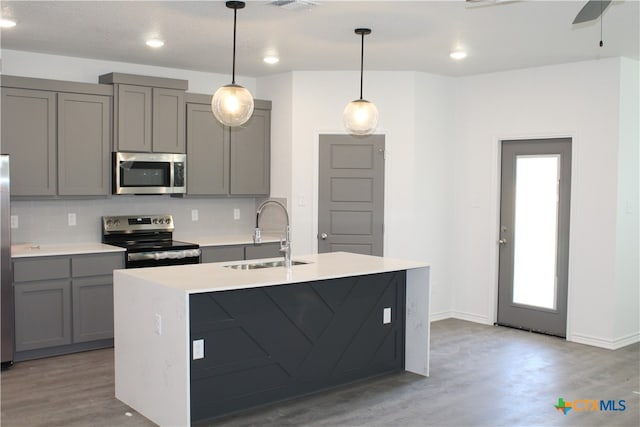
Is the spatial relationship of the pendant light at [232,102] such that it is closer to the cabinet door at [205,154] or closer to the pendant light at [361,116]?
the pendant light at [361,116]

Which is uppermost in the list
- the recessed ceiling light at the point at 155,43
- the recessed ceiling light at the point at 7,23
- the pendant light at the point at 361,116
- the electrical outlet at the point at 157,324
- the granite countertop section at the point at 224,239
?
the recessed ceiling light at the point at 155,43

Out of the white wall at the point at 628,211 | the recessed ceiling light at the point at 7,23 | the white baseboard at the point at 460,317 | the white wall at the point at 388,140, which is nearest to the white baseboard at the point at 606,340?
the white wall at the point at 628,211

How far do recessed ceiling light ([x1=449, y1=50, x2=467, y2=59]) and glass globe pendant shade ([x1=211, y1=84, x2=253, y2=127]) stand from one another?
2.24 metres

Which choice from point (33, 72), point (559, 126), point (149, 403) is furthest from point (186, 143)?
point (559, 126)

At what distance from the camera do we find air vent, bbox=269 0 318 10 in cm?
384

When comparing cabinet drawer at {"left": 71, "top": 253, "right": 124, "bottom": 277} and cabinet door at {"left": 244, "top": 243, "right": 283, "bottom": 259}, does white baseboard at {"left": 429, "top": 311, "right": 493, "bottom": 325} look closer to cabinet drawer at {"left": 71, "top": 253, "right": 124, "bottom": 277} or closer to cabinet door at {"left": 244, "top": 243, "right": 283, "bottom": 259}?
cabinet door at {"left": 244, "top": 243, "right": 283, "bottom": 259}

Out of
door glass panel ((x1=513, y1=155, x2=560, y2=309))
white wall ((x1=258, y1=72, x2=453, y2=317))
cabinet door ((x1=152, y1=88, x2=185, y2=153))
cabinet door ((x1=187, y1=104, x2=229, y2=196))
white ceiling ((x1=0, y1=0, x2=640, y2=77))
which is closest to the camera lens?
white ceiling ((x1=0, y1=0, x2=640, y2=77))

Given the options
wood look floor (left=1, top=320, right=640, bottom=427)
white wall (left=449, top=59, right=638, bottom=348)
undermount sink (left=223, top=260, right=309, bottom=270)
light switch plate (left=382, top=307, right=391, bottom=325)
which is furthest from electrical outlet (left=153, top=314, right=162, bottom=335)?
white wall (left=449, top=59, right=638, bottom=348)

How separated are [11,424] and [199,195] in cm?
310

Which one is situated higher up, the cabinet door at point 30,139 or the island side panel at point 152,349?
the cabinet door at point 30,139

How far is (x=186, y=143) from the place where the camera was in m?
6.29

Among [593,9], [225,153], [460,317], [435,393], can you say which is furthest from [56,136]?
[593,9]

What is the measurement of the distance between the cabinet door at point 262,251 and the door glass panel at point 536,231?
250 cm

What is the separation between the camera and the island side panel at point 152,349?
3.50 m
